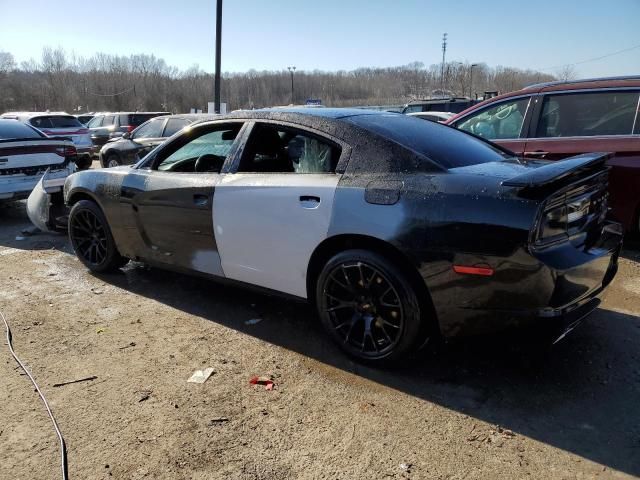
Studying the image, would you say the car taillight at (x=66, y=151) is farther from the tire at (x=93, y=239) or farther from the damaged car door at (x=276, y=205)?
the damaged car door at (x=276, y=205)

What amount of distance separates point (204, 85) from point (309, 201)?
101407 mm

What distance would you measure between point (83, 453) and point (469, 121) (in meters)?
5.60

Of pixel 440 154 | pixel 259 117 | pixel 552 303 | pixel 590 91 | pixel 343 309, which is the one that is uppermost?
pixel 590 91

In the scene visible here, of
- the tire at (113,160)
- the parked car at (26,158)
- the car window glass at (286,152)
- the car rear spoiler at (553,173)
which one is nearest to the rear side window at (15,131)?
the parked car at (26,158)

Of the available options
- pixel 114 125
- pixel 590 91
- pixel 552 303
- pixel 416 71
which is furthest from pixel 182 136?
pixel 416 71

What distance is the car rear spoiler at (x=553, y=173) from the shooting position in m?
Answer: 2.54

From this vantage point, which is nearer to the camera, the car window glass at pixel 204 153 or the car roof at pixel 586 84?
the car window glass at pixel 204 153

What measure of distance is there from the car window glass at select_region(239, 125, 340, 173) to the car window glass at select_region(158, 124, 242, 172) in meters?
0.24

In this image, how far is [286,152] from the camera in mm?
3676

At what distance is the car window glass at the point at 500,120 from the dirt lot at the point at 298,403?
2.48 meters

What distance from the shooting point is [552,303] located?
8.45 feet

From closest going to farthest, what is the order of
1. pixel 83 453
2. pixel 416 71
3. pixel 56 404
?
pixel 83 453, pixel 56 404, pixel 416 71

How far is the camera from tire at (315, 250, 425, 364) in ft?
9.60

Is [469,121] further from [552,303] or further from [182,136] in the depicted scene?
[552,303]
